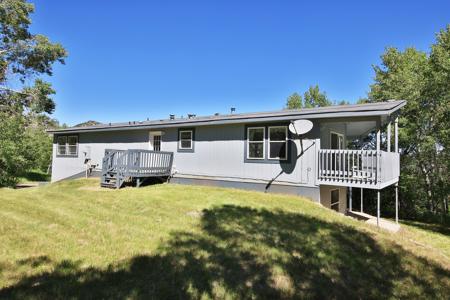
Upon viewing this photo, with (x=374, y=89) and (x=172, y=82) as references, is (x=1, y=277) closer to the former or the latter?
(x=374, y=89)

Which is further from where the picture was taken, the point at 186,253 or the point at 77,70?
the point at 77,70

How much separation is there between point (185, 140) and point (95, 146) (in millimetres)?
6233

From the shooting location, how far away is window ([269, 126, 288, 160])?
10.2 m

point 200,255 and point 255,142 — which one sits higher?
point 255,142

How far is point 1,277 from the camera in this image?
11.8ft

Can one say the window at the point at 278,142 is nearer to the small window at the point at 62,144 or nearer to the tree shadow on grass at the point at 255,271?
the tree shadow on grass at the point at 255,271

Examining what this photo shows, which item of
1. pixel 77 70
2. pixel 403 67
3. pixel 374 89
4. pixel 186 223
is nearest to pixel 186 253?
pixel 186 223

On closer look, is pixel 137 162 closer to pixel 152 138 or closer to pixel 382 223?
pixel 152 138

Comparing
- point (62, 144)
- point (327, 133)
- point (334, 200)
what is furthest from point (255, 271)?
point (62, 144)

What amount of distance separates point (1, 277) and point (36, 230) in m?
2.13

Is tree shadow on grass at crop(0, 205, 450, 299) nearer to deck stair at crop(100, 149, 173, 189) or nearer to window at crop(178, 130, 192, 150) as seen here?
deck stair at crop(100, 149, 173, 189)

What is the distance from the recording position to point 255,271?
416 centimetres

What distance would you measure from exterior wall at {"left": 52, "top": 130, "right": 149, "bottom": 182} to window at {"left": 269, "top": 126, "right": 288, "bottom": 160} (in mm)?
6596

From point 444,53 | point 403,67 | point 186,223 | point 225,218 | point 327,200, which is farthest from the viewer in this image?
point 403,67
